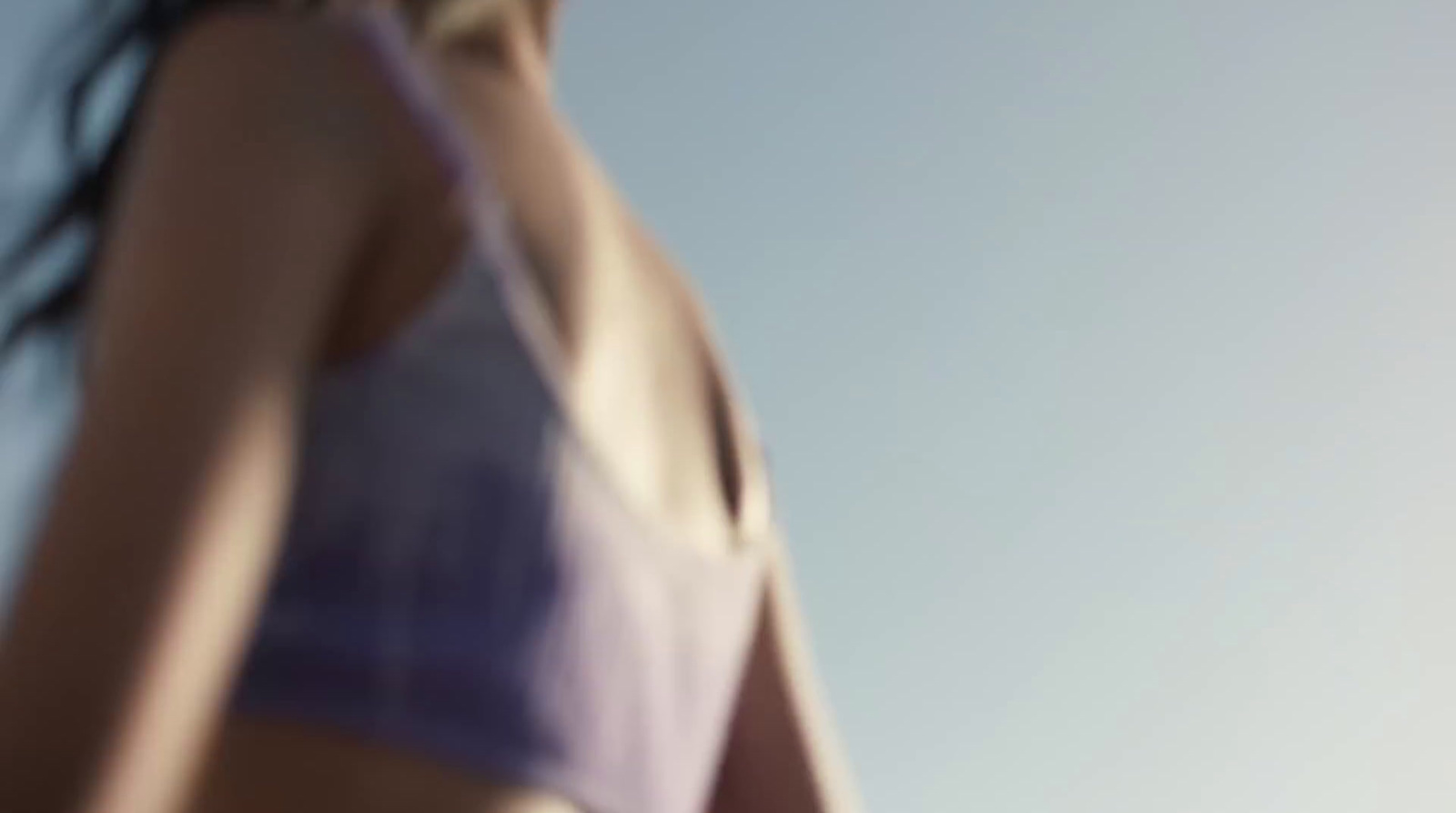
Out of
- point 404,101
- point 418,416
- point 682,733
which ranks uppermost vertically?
point 404,101

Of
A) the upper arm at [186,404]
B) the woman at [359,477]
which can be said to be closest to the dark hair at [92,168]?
the woman at [359,477]

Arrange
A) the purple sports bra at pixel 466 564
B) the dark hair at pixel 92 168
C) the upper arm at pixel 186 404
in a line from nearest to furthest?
1. the upper arm at pixel 186 404
2. the purple sports bra at pixel 466 564
3. the dark hair at pixel 92 168

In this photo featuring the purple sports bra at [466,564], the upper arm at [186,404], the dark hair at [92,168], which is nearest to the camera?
the upper arm at [186,404]

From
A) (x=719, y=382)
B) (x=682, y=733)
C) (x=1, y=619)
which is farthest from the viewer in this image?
(x=719, y=382)

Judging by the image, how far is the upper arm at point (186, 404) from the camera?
0.54m

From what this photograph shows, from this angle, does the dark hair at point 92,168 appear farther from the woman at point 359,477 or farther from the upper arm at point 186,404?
the upper arm at point 186,404

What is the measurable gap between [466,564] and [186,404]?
0.45 ft

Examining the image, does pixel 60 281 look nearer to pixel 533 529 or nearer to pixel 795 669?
pixel 533 529

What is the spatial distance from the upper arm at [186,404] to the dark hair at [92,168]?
13 centimetres

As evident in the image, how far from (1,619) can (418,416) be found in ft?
0.54

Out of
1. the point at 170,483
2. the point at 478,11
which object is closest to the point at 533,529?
the point at 170,483

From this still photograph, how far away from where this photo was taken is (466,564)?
27.5 inches

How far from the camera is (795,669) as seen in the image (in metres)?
1.02

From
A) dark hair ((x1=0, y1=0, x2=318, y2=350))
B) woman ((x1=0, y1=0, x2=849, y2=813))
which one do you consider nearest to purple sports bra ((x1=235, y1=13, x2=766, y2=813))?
woman ((x1=0, y1=0, x2=849, y2=813))
